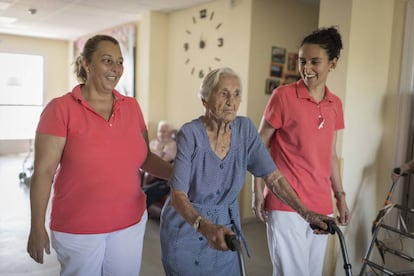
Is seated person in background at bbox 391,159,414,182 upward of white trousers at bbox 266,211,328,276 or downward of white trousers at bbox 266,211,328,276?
upward

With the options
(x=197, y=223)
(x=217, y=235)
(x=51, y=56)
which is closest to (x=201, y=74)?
(x=197, y=223)

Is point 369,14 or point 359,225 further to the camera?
point 359,225

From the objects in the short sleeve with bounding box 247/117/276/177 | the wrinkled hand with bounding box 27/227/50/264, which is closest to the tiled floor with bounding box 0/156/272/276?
the wrinkled hand with bounding box 27/227/50/264

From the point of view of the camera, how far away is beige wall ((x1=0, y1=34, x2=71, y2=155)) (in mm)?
8586

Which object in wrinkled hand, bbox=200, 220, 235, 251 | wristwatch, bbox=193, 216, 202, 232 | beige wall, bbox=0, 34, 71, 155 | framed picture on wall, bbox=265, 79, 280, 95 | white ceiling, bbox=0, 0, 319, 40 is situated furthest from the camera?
beige wall, bbox=0, 34, 71, 155

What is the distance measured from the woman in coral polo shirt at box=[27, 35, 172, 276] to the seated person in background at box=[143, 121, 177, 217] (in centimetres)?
195

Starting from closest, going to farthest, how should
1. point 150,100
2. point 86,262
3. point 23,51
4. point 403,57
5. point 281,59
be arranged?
1. point 86,262
2. point 403,57
3. point 281,59
4. point 150,100
5. point 23,51

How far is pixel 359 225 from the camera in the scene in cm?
305

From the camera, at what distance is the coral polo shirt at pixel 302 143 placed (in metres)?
1.88

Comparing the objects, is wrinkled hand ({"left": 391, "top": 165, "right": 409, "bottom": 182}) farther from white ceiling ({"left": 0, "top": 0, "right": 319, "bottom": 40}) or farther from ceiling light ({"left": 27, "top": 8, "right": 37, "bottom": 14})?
ceiling light ({"left": 27, "top": 8, "right": 37, "bottom": 14})

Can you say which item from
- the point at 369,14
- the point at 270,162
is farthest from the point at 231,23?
the point at 270,162

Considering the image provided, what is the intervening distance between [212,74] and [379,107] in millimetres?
1969

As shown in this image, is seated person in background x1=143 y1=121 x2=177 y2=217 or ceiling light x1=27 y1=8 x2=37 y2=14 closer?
Result: seated person in background x1=143 y1=121 x2=177 y2=217

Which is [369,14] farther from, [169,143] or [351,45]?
[169,143]
